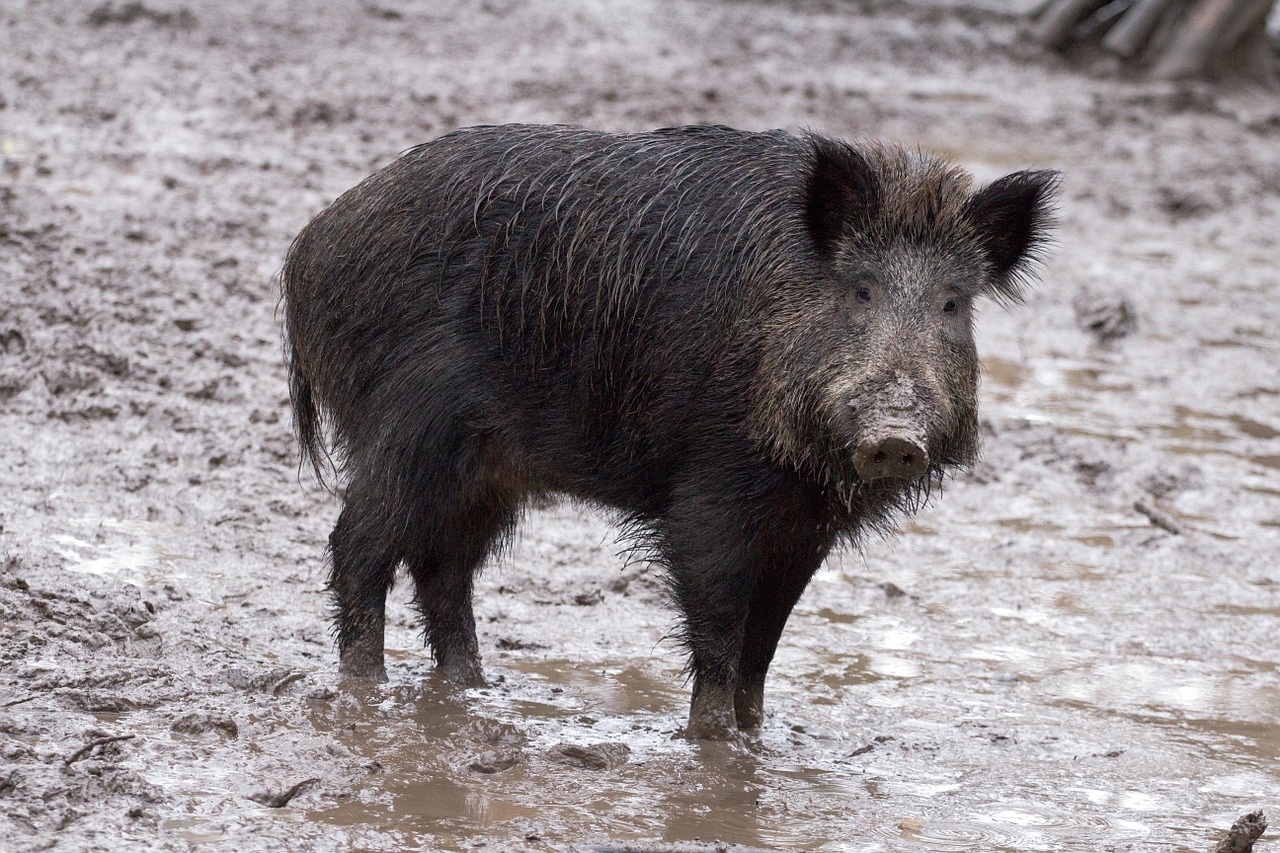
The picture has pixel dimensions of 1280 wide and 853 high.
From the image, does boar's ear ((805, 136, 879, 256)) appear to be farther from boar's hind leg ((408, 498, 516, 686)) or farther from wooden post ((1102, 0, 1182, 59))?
wooden post ((1102, 0, 1182, 59))

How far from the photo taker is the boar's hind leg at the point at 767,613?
472 cm

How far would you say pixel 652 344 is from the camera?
4.64 metres

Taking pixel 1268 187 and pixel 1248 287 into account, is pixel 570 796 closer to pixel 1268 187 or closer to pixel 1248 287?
pixel 1248 287

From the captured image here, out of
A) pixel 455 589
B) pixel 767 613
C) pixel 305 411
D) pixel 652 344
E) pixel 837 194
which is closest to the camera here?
pixel 837 194

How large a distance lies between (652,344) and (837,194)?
0.67m

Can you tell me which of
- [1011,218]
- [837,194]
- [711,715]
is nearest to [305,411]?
[711,715]

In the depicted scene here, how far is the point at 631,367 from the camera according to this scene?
4656mm

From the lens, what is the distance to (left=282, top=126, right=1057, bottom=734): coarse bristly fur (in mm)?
4430

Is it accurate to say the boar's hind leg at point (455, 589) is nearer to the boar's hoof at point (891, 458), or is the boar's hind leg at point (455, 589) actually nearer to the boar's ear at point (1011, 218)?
the boar's hoof at point (891, 458)

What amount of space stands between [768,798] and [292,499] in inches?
101

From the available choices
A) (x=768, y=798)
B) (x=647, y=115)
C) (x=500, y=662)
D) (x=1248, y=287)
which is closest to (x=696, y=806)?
(x=768, y=798)

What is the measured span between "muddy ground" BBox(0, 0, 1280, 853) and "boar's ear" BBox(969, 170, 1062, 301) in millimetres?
1430

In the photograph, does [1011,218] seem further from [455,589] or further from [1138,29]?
[1138,29]

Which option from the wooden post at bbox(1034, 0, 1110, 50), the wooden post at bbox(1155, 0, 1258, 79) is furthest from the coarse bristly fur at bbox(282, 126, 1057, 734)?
the wooden post at bbox(1034, 0, 1110, 50)
